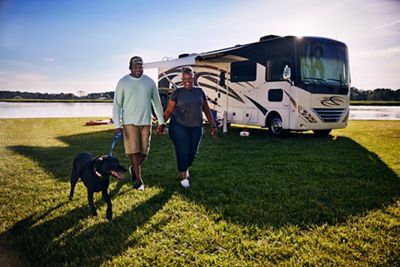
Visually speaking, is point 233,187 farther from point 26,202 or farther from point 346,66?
point 346,66

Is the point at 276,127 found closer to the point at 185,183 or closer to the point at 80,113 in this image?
the point at 185,183

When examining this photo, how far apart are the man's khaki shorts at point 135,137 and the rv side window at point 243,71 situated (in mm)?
7235

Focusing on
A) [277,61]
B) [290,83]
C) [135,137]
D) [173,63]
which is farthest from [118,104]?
[173,63]

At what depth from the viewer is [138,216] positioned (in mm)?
3818

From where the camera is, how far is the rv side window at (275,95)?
10.2m

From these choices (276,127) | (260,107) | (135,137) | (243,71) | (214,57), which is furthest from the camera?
(214,57)

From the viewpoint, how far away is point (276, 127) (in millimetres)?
10594

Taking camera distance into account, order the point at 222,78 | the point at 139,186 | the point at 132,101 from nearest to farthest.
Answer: the point at 132,101 → the point at 139,186 → the point at 222,78

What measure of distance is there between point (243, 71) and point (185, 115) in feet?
23.5

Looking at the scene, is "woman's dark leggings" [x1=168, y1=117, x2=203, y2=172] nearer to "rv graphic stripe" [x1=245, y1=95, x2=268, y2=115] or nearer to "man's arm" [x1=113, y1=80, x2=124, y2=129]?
"man's arm" [x1=113, y1=80, x2=124, y2=129]

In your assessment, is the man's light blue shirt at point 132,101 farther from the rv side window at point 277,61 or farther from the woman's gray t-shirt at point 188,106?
the rv side window at point 277,61

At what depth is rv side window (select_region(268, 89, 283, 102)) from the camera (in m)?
10.2

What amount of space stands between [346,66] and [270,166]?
601cm

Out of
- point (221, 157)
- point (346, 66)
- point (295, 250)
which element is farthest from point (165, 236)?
point (346, 66)
